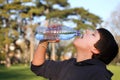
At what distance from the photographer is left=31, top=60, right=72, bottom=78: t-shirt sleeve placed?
3291mm

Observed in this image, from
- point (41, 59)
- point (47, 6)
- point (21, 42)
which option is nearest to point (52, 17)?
point (47, 6)

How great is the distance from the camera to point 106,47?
3.09 m

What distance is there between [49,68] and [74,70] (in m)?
0.32

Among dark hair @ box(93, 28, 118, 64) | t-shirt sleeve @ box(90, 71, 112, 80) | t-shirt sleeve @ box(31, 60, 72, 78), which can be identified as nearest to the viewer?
t-shirt sleeve @ box(90, 71, 112, 80)

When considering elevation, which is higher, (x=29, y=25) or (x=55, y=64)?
(x=55, y=64)

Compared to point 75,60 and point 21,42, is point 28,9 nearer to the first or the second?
point 21,42

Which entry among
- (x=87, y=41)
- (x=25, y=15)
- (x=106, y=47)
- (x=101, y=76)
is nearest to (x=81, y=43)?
(x=87, y=41)

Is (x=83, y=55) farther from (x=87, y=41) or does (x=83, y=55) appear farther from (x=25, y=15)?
(x=25, y=15)

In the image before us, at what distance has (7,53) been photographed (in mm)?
56312

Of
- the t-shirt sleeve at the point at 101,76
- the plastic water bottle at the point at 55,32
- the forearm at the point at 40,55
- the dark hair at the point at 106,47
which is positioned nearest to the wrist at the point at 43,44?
the forearm at the point at 40,55

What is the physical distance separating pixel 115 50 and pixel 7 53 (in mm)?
53675

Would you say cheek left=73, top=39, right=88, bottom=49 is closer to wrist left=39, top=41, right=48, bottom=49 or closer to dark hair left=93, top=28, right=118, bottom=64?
dark hair left=93, top=28, right=118, bottom=64

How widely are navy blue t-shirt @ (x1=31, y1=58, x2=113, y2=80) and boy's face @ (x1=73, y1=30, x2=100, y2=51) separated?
109 mm

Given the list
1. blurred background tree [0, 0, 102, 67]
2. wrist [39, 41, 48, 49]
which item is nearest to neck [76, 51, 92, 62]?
wrist [39, 41, 48, 49]
